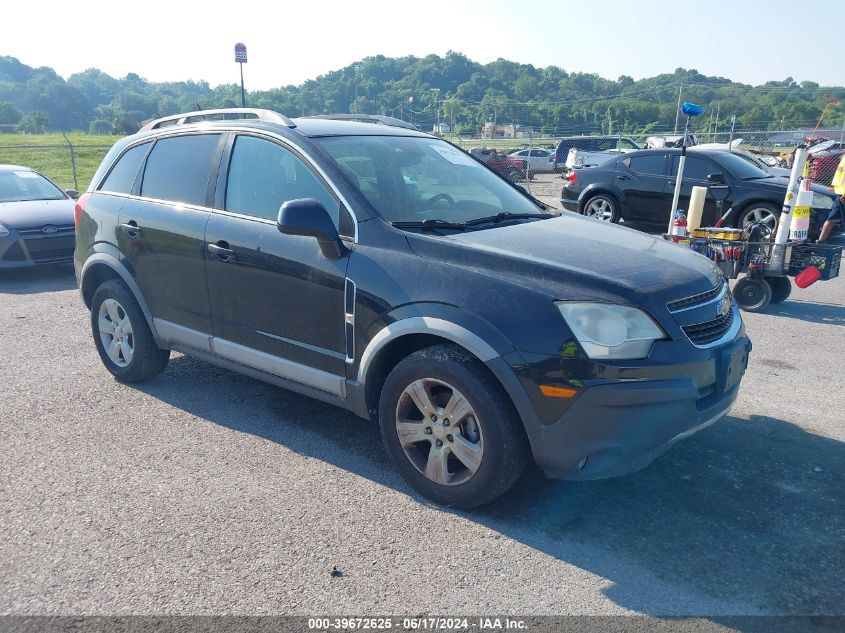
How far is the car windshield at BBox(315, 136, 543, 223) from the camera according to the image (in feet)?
12.5

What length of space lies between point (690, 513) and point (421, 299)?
Answer: 1647 mm

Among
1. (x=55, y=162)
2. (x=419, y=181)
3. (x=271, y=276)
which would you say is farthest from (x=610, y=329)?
(x=55, y=162)

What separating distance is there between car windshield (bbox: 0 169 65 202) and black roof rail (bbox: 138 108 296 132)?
6.10 meters

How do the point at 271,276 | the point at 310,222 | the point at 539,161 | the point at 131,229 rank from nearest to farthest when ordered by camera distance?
the point at 310,222 → the point at 271,276 → the point at 131,229 → the point at 539,161

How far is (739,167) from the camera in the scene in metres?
11.1

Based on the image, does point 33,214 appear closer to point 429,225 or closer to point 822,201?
point 429,225

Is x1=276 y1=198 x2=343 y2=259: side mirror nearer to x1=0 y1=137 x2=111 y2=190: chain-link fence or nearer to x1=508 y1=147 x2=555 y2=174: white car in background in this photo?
x1=0 y1=137 x2=111 y2=190: chain-link fence

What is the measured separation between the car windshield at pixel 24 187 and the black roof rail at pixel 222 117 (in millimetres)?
6096

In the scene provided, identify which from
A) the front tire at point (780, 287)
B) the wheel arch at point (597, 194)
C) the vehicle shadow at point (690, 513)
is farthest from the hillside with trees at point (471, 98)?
the vehicle shadow at point (690, 513)

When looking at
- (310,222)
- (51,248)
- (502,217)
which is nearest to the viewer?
(310,222)

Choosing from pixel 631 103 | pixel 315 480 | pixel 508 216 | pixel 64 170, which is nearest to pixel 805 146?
pixel 508 216

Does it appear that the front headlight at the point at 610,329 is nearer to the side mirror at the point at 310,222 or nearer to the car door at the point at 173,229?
the side mirror at the point at 310,222

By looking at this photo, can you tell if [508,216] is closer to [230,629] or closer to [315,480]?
[315,480]

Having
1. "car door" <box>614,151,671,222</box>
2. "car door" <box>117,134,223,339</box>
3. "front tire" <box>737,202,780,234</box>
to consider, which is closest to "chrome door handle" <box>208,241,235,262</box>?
"car door" <box>117,134,223,339</box>
